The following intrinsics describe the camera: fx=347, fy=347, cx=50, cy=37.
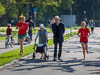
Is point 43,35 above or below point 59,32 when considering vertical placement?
below

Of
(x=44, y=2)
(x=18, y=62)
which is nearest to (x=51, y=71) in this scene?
(x=18, y=62)

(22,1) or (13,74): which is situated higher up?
(22,1)

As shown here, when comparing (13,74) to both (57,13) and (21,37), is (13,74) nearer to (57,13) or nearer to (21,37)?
(21,37)

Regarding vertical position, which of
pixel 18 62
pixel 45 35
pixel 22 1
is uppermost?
pixel 22 1

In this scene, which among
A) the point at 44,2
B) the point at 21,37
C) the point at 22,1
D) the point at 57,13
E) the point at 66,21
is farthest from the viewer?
the point at 57,13

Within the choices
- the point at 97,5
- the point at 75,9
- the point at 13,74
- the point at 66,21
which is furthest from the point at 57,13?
the point at 13,74

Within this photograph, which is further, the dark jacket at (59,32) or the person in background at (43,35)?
the person in background at (43,35)

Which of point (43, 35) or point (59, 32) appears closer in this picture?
point (59, 32)

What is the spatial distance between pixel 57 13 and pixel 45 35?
82.5 m

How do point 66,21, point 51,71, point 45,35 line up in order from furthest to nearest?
1. point 66,21
2. point 45,35
3. point 51,71

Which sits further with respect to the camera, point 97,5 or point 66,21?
point 97,5

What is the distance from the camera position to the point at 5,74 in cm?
1083

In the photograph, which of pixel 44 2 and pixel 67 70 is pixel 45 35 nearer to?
pixel 67 70

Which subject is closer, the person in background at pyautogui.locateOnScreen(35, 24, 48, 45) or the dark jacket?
the dark jacket
